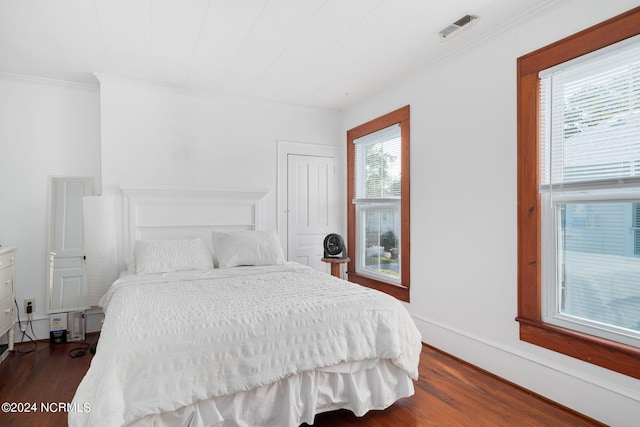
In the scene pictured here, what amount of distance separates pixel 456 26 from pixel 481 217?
1398 millimetres

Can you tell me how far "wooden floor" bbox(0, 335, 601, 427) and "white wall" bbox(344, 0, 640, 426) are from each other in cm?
14

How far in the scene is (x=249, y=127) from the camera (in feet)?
13.3

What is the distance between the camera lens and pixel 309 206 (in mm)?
4383

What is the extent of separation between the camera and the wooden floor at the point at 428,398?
6.56 feet

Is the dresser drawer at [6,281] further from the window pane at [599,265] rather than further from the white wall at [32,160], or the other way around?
the window pane at [599,265]

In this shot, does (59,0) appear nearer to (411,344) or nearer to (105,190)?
(105,190)

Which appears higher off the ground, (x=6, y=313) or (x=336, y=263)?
(x=336, y=263)

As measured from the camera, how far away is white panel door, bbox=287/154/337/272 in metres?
4.28

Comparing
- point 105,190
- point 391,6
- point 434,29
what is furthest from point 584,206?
point 105,190

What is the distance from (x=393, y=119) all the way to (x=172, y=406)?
3.13m

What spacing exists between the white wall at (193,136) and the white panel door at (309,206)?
23 centimetres

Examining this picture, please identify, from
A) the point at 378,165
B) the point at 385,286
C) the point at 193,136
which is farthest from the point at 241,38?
the point at 385,286

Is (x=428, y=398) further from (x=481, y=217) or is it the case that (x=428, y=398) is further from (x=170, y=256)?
(x=170, y=256)

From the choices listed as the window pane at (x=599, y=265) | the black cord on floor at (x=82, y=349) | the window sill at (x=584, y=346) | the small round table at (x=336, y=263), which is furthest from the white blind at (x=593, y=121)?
the black cord on floor at (x=82, y=349)
